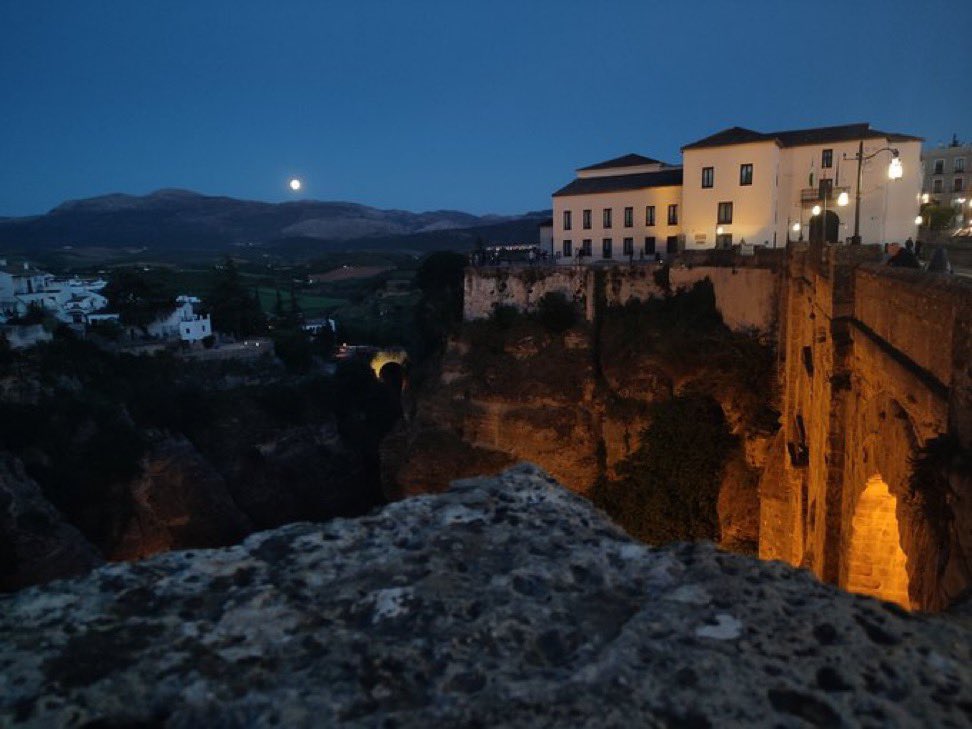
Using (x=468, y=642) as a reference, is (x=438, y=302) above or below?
above

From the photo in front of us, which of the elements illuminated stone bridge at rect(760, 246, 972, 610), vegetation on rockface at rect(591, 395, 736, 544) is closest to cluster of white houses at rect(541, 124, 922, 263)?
vegetation on rockface at rect(591, 395, 736, 544)

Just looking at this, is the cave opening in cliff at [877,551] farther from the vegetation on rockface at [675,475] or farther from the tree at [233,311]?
the tree at [233,311]

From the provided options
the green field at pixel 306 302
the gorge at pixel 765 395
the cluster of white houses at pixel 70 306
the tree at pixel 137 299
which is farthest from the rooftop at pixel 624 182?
the green field at pixel 306 302

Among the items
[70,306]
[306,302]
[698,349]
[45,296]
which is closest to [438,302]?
[698,349]

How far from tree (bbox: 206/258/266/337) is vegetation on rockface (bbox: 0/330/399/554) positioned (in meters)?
7.00

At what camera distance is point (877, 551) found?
854 cm

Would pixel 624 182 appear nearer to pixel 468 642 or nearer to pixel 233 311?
pixel 233 311

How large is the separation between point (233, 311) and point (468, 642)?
45348 mm

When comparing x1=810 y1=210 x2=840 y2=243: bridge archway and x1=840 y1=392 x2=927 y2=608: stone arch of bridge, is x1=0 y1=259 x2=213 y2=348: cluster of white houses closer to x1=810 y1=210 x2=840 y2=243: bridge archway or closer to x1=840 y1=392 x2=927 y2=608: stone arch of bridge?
x1=810 y1=210 x2=840 y2=243: bridge archway

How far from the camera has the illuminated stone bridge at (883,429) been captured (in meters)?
5.05

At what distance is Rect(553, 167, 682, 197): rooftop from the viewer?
3108cm

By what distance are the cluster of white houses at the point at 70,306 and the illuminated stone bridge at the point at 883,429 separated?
34.4m

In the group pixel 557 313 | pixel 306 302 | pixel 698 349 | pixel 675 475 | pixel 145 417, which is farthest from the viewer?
pixel 306 302

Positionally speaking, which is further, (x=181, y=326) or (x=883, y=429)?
(x=181, y=326)
